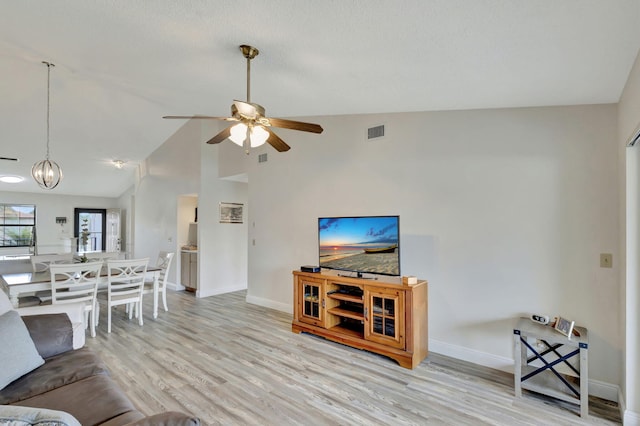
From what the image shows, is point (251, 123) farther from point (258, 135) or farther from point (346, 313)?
point (346, 313)

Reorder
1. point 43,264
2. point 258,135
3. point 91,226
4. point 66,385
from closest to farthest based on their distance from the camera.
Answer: point 66,385
point 258,135
point 43,264
point 91,226

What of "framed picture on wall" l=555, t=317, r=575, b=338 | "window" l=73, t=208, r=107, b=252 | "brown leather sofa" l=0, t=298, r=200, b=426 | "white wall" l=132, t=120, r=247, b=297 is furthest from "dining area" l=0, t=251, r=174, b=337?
"window" l=73, t=208, r=107, b=252

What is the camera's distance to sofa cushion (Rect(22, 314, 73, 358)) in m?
2.19

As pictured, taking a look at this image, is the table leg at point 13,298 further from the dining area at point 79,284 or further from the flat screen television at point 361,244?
the flat screen television at point 361,244

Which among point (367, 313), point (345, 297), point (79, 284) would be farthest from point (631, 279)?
point (79, 284)

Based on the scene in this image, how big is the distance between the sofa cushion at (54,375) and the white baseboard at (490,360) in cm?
301

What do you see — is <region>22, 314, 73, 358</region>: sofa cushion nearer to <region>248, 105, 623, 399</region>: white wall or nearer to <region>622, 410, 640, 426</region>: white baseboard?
<region>248, 105, 623, 399</region>: white wall

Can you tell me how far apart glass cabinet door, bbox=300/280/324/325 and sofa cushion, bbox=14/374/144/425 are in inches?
90.0

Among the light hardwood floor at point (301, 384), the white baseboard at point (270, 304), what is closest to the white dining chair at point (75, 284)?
the light hardwood floor at point (301, 384)

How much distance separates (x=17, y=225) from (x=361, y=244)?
10.5m

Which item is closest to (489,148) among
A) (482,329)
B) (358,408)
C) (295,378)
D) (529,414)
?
(482,329)

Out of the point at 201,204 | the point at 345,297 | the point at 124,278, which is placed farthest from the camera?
the point at 201,204

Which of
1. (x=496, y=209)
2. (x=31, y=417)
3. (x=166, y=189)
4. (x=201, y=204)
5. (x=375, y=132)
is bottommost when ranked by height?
(x=31, y=417)

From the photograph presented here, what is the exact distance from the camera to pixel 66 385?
1.86m
